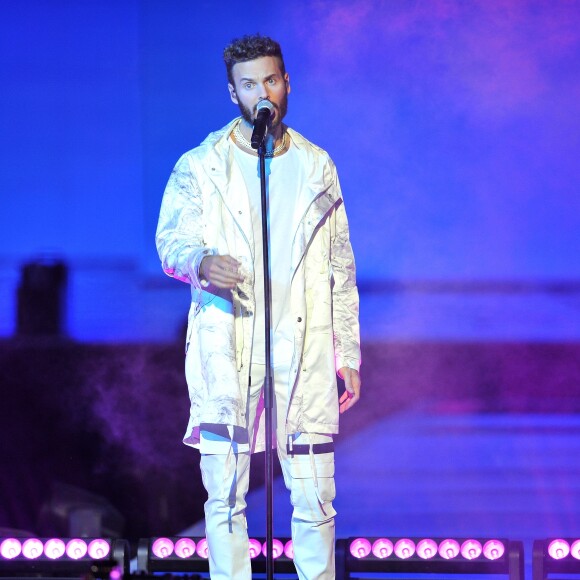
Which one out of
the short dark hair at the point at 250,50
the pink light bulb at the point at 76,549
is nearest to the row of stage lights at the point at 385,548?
the pink light bulb at the point at 76,549

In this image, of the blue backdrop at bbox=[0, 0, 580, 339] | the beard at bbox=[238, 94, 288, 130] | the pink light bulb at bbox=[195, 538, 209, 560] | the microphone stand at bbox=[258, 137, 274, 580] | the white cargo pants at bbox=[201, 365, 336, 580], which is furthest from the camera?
the blue backdrop at bbox=[0, 0, 580, 339]

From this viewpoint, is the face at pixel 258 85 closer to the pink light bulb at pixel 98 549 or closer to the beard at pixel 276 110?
the beard at pixel 276 110

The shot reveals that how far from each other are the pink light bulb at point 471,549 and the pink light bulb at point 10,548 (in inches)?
53.1

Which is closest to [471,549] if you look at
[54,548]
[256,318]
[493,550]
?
[493,550]

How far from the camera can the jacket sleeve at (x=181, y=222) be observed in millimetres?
2584

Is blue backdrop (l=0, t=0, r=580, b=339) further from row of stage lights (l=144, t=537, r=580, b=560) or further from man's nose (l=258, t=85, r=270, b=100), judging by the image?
man's nose (l=258, t=85, r=270, b=100)

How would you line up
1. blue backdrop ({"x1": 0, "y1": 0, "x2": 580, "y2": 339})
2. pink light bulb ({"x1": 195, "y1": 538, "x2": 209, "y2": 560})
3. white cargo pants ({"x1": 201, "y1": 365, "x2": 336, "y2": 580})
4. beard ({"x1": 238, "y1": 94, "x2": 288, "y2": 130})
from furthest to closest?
blue backdrop ({"x1": 0, "y1": 0, "x2": 580, "y2": 339}), pink light bulb ({"x1": 195, "y1": 538, "x2": 209, "y2": 560}), beard ({"x1": 238, "y1": 94, "x2": 288, "y2": 130}), white cargo pants ({"x1": 201, "y1": 365, "x2": 336, "y2": 580})

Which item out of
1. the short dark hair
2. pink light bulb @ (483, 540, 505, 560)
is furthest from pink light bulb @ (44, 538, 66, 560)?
the short dark hair

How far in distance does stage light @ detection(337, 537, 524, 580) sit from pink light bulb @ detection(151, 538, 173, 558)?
512 mm

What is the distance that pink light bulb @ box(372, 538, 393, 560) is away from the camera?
3.13 m

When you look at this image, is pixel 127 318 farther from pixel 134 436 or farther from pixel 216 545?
pixel 216 545

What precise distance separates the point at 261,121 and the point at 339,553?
1.37m

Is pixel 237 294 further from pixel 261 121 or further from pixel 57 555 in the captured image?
pixel 57 555

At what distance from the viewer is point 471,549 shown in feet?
10.2
